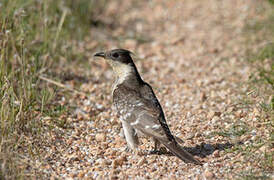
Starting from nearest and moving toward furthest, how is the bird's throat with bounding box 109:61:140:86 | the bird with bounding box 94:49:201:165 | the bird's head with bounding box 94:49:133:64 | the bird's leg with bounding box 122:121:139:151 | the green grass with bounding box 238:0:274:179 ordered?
the green grass with bounding box 238:0:274:179, the bird with bounding box 94:49:201:165, the bird's leg with bounding box 122:121:139:151, the bird's throat with bounding box 109:61:140:86, the bird's head with bounding box 94:49:133:64

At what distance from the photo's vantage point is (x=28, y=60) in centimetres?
701

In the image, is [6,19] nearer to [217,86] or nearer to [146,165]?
[146,165]

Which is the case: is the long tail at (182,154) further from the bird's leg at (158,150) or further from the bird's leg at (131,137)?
the bird's leg at (131,137)

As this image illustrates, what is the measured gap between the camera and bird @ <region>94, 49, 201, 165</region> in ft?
16.8

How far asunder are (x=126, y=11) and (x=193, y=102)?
202 inches

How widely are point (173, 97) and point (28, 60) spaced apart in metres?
2.21

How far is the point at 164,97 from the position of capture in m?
7.45

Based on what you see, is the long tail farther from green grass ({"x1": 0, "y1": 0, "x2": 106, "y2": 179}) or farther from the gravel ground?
green grass ({"x1": 0, "y1": 0, "x2": 106, "y2": 179})

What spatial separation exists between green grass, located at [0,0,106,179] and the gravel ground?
0.25 meters

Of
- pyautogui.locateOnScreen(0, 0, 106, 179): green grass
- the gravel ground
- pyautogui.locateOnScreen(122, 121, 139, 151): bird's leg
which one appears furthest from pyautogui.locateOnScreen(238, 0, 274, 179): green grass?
pyautogui.locateOnScreen(0, 0, 106, 179): green grass

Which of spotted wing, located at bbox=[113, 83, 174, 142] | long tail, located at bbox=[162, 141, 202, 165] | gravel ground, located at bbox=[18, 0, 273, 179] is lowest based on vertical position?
gravel ground, located at bbox=[18, 0, 273, 179]

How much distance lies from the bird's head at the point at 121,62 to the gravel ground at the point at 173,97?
30.3 inches

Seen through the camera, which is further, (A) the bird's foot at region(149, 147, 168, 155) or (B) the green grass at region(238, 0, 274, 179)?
(A) the bird's foot at region(149, 147, 168, 155)

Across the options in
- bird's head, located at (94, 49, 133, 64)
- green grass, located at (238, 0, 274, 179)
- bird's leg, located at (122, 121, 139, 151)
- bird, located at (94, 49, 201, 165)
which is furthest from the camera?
bird's head, located at (94, 49, 133, 64)
